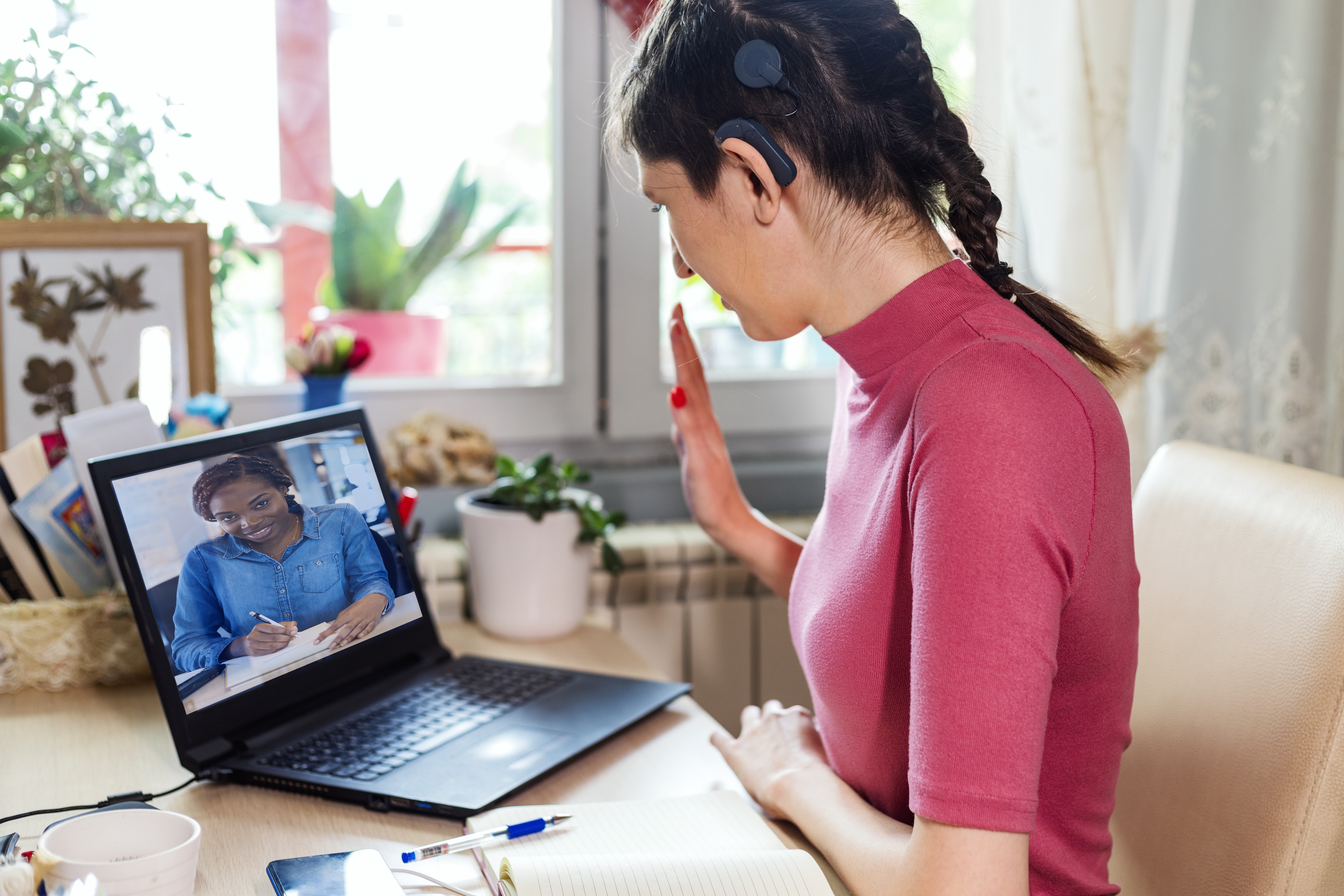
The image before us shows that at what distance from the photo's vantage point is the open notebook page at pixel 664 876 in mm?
691

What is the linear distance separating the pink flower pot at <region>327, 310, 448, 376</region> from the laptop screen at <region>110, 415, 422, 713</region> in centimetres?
47

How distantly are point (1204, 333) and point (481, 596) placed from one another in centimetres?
100

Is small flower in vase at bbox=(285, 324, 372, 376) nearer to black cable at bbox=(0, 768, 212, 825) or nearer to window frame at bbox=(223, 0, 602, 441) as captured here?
window frame at bbox=(223, 0, 602, 441)

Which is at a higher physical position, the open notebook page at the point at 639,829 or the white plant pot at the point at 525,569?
the white plant pot at the point at 525,569

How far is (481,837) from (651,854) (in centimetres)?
13

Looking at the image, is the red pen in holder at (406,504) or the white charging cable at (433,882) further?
the red pen in holder at (406,504)

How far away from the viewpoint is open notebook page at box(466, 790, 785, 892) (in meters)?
0.77

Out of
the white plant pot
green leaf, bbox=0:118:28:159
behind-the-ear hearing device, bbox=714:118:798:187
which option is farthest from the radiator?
behind-the-ear hearing device, bbox=714:118:798:187

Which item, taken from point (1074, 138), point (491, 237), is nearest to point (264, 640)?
point (491, 237)

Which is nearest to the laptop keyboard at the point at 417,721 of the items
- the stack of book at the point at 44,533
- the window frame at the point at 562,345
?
the stack of book at the point at 44,533

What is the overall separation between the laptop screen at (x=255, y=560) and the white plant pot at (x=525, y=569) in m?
0.20

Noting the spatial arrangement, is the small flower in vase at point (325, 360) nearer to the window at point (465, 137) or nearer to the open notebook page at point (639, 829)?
the window at point (465, 137)

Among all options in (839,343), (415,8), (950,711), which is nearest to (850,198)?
(839,343)

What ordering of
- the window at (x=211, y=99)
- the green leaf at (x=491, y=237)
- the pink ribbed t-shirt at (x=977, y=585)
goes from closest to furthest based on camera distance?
the pink ribbed t-shirt at (x=977, y=585), the window at (x=211, y=99), the green leaf at (x=491, y=237)
